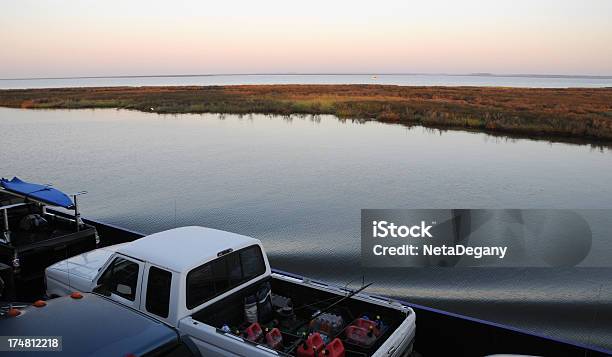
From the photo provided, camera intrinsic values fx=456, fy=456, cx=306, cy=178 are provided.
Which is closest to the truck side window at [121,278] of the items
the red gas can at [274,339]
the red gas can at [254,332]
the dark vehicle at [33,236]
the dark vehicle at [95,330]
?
the dark vehicle at [95,330]

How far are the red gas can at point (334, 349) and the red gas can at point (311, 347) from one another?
0.32 feet

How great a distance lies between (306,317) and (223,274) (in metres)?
1.39

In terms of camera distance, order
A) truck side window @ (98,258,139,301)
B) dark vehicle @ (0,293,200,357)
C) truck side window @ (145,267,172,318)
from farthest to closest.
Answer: truck side window @ (98,258,139,301) → truck side window @ (145,267,172,318) → dark vehicle @ (0,293,200,357)

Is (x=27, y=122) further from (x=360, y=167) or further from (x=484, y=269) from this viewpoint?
(x=484, y=269)

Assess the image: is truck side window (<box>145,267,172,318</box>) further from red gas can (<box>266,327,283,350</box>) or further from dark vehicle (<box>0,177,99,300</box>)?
dark vehicle (<box>0,177,99,300</box>)

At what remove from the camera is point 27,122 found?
45406 mm

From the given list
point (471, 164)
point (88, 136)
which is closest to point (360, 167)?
point (471, 164)

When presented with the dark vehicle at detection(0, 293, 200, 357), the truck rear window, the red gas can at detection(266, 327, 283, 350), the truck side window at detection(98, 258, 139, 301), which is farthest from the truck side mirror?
the red gas can at detection(266, 327, 283, 350)

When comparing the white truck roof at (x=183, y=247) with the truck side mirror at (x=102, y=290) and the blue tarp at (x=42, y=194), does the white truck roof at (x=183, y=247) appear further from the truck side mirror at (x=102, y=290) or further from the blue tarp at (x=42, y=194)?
the blue tarp at (x=42, y=194)

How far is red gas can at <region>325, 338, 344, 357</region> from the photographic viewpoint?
15.8 ft

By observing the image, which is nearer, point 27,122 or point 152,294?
point 152,294

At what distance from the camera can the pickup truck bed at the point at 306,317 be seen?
4.96 metres

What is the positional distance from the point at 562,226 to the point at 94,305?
49.0ft

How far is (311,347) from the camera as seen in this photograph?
4.89 metres
